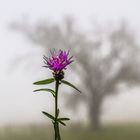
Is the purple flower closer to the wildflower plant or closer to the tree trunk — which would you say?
the wildflower plant

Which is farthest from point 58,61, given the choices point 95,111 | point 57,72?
point 95,111

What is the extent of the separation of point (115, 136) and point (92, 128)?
71cm

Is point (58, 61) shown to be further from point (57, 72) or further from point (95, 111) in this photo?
point (95, 111)

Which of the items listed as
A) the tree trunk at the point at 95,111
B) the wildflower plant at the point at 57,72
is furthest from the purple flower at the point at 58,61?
the tree trunk at the point at 95,111

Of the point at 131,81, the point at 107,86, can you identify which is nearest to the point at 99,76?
the point at 107,86

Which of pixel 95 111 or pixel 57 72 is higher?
pixel 95 111

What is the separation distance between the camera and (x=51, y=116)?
1502mm

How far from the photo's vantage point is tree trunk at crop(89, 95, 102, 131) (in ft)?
32.2

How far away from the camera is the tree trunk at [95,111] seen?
9.80m

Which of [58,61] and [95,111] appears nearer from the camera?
[58,61]

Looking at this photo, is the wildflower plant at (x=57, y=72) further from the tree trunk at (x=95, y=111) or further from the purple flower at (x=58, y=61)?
the tree trunk at (x=95, y=111)

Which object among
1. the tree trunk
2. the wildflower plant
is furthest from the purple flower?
the tree trunk

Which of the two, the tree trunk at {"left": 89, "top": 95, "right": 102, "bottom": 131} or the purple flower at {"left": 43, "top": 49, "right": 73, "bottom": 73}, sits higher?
the tree trunk at {"left": 89, "top": 95, "right": 102, "bottom": 131}

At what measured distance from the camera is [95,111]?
388 inches
